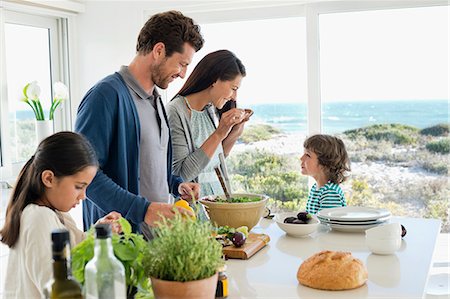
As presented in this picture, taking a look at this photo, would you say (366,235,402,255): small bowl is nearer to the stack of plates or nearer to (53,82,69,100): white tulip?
the stack of plates

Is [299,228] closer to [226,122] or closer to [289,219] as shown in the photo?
[289,219]

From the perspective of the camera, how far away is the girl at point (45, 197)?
1493mm

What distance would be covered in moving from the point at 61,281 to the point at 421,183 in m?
3.16

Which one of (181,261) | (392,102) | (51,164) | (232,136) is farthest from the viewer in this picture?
(392,102)

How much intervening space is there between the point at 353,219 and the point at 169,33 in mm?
954

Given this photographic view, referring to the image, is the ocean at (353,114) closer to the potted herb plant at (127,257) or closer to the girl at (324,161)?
the girl at (324,161)

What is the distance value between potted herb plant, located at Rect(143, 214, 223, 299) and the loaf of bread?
1.23 feet

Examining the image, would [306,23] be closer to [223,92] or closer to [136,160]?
[223,92]

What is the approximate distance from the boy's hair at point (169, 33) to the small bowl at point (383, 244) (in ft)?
3.24

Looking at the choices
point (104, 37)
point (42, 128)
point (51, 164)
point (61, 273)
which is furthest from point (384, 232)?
point (104, 37)

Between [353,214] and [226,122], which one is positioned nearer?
[353,214]

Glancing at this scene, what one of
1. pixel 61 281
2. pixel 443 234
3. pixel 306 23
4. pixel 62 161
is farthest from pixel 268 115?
pixel 61 281

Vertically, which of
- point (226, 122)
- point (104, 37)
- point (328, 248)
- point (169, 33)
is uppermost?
point (104, 37)

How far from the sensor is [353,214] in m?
2.21
